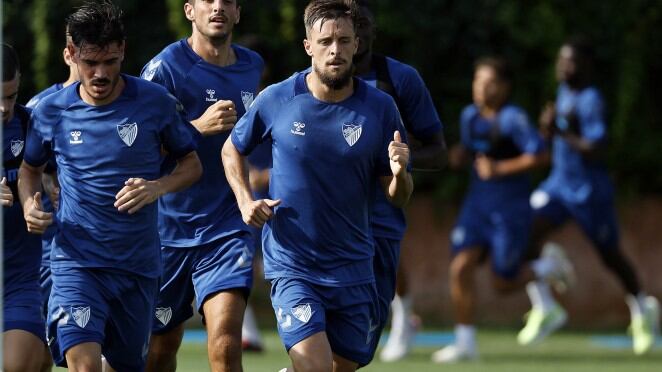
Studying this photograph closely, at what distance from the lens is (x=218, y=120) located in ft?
25.6

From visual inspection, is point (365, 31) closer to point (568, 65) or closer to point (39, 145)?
point (39, 145)

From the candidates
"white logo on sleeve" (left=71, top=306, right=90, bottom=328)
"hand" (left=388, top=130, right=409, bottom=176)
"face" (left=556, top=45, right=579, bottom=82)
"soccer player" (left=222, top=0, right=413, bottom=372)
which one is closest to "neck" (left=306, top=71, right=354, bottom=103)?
"soccer player" (left=222, top=0, right=413, bottom=372)

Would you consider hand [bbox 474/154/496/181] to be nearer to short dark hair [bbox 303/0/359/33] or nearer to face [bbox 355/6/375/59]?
face [bbox 355/6/375/59]

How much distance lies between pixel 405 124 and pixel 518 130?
4.37 meters

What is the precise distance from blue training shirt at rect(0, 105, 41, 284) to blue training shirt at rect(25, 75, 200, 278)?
30 cm

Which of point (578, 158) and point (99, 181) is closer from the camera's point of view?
point (99, 181)

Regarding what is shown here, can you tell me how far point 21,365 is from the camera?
24.6 ft

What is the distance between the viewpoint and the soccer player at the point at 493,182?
12.4 m

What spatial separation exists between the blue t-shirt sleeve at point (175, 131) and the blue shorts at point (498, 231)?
5267 mm

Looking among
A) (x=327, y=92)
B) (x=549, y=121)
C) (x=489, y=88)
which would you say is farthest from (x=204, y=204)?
(x=549, y=121)

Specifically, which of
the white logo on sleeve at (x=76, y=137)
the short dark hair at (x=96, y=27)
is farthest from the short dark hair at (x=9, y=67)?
the white logo on sleeve at (x=76, y=137)

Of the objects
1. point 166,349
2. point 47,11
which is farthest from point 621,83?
point 166,349

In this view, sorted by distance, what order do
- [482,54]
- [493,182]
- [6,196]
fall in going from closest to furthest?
[6,196], [493,182], [482,54]

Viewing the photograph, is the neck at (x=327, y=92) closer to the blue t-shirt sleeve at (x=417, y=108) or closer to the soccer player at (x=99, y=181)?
the soccer player at (x=99, y=181)
